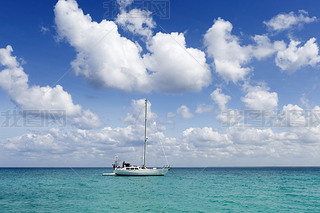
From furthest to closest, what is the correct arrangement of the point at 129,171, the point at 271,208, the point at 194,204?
the point at 129,171 < the point at 194,204 < the point at 271,208

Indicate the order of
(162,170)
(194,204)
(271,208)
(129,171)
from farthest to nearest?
(162,170)
(129,171)
(194,204)
(271,208)

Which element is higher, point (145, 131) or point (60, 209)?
point (145, 131)

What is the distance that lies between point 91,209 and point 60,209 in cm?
314

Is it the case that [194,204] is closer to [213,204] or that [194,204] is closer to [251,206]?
[213,204]

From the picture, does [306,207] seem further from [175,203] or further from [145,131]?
[145,131]

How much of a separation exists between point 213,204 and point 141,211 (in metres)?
9.03

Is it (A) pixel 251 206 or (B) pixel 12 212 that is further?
(A) pixel 251 206

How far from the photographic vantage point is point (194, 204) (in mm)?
30328

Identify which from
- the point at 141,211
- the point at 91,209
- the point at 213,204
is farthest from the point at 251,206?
the point at 91,209

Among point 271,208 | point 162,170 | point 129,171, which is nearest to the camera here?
point 271,208

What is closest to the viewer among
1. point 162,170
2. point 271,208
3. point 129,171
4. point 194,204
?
point 271,208

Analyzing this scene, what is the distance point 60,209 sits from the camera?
2709 cm

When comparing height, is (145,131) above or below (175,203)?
above

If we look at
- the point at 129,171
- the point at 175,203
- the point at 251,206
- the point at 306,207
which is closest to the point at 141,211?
the point at 175,203
